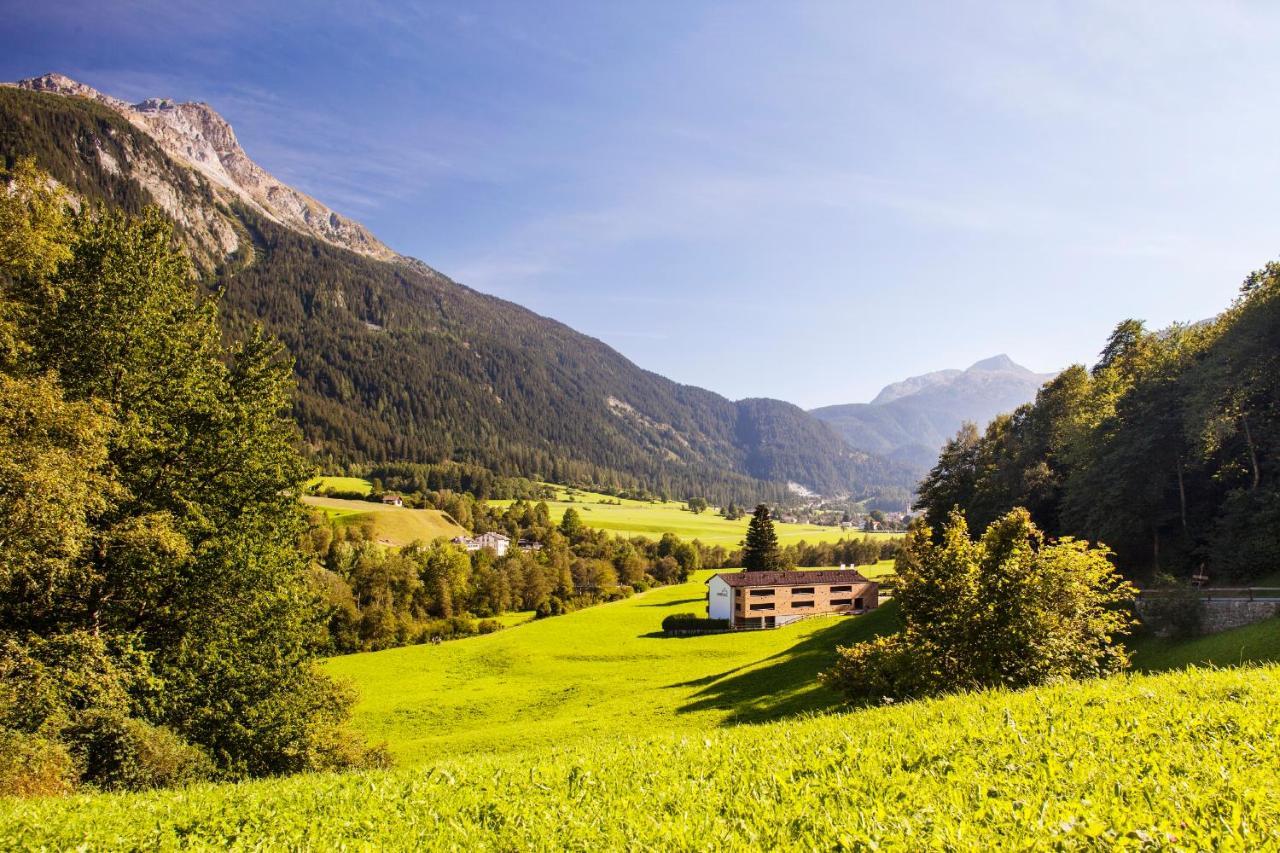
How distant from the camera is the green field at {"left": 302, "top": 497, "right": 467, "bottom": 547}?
131 metres

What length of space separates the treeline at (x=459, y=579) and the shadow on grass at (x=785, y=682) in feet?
150

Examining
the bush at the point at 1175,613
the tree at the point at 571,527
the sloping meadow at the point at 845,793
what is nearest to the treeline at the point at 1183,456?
the bush at the point at 1175,613

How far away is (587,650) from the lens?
226ft

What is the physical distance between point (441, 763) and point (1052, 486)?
5813cm

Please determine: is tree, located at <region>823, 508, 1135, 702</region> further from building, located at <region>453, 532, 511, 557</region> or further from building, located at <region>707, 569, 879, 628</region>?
building, located at <region>453, 532, 511, 557</region>

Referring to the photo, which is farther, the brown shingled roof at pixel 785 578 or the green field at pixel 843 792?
the brown shingled roof at pixel 785 578

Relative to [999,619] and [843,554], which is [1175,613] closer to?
[999,619]

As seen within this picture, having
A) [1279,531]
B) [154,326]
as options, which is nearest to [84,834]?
[154,326]

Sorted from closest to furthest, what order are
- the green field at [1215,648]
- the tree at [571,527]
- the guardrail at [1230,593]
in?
the green field at [1215,648] < the guardrail at [1230,593] < the tree at [571,527]

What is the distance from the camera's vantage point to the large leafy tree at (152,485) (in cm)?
1320

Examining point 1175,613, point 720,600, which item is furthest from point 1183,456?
point 720,600

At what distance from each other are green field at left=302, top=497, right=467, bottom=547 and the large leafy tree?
111 m

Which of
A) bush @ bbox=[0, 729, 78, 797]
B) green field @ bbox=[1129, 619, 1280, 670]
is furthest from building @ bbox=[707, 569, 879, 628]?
bush @ bbox=[0, 729, 78, 797]

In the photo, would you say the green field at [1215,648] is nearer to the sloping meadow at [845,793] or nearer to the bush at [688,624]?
the sloping meadow at [845,793]
